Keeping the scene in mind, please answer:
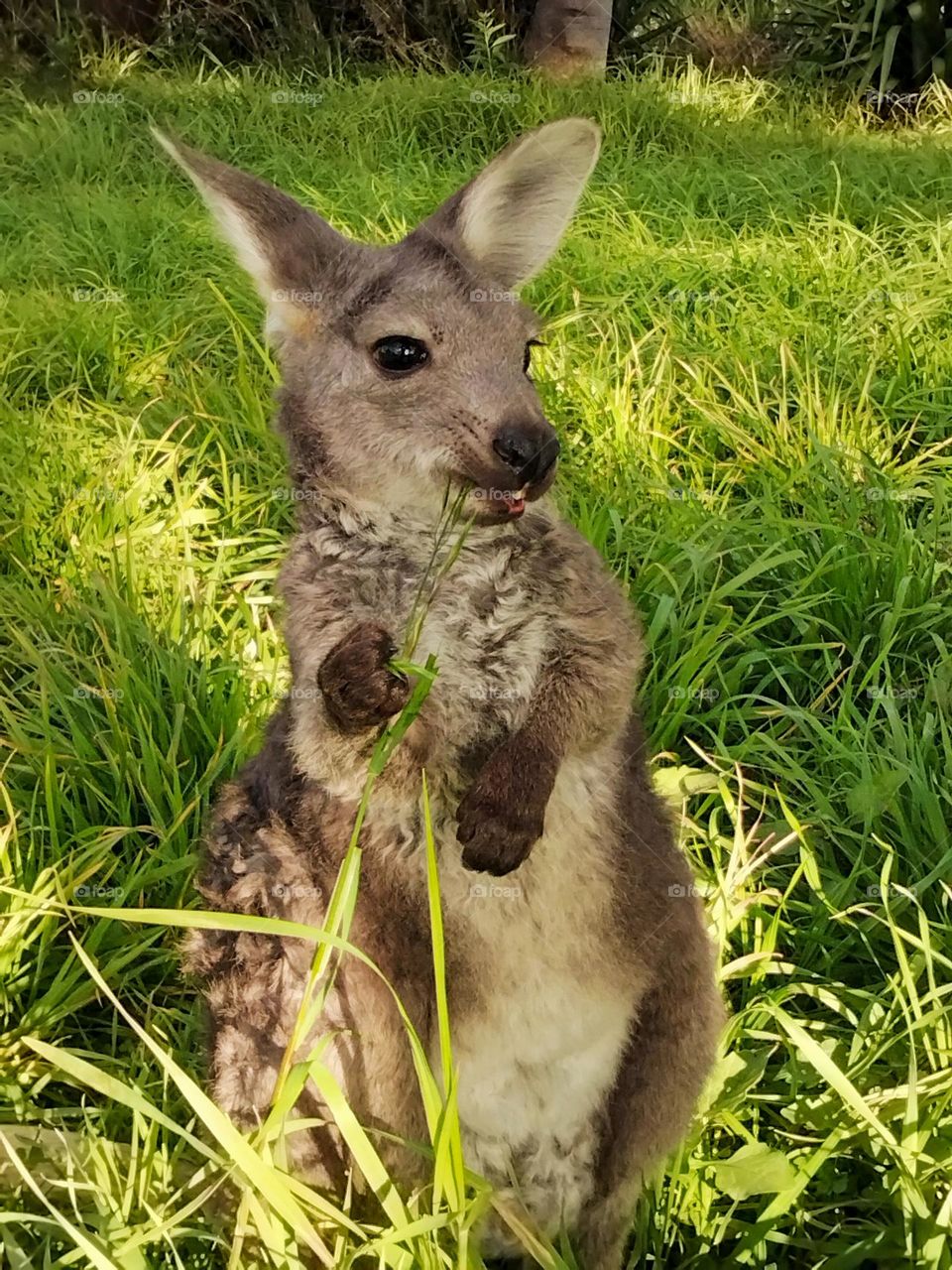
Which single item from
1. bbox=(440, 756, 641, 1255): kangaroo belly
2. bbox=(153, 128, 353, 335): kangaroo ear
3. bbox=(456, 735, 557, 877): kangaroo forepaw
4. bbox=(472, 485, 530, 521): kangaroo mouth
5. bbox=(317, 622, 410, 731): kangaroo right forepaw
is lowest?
bbox=(440, 756, 641, 1255): kangaroo belly

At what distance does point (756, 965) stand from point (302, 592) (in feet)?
3.29

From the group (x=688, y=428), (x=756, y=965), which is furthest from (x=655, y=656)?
(x=688, y=428)

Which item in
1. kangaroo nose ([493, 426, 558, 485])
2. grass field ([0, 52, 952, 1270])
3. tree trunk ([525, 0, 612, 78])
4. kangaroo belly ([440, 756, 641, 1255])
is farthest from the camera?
tree trunk ([525, 0, 612, 78])

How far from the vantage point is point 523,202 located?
58.3 inches

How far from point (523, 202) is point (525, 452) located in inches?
16.4

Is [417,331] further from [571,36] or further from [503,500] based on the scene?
[571,36]

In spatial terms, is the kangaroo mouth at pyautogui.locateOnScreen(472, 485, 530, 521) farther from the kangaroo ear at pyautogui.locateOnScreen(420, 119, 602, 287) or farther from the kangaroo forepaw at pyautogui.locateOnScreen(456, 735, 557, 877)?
the kangaroo ear at pyautogui.locateOnScreen(420, 119, 602, 287)

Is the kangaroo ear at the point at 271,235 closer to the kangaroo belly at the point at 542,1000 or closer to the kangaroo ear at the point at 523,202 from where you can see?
the kangaroo ear at the point at 523,202

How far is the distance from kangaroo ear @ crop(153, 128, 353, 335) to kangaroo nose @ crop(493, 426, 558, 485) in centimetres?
36

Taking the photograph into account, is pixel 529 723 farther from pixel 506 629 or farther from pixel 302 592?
pixel 302 592

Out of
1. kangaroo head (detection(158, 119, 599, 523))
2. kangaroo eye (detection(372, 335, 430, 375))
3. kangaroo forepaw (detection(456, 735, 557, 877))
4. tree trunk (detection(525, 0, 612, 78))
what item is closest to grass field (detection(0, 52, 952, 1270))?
tree trunk (detection(525, 0, 612, 78))

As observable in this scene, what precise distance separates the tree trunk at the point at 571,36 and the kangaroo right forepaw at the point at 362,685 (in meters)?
2.10

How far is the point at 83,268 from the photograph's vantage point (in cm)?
368

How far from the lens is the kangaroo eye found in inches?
54.6
